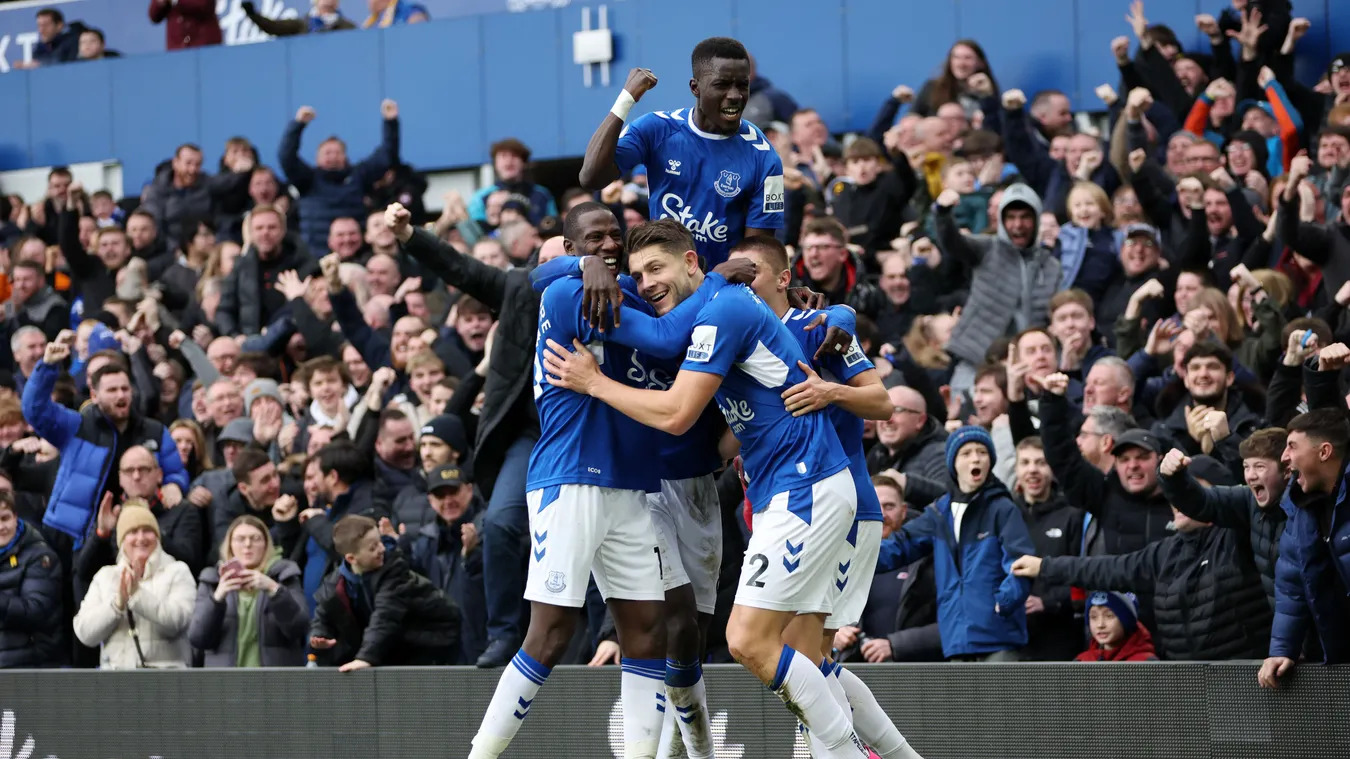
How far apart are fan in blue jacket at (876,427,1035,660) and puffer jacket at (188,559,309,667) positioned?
3700 mm

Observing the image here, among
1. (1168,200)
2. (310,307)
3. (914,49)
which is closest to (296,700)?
(310,307)

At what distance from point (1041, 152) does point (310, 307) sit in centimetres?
597

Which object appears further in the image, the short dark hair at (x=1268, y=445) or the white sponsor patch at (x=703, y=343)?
the short dark hair at (x=1268, y=445)

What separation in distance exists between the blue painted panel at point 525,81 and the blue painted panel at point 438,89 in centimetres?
16

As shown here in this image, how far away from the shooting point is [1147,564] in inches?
346

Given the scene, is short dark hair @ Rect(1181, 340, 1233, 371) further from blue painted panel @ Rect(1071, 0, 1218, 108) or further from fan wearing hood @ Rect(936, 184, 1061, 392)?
blue painted panel @ Rect(1071, 0, 1218, 108)

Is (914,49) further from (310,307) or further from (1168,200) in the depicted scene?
(310,307)

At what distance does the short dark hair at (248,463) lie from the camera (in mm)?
11602

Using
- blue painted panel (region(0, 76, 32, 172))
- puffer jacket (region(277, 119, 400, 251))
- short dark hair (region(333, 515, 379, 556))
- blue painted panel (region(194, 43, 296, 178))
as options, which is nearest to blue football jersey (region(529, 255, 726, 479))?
short dark hair (region(333, 515, 379, 556))

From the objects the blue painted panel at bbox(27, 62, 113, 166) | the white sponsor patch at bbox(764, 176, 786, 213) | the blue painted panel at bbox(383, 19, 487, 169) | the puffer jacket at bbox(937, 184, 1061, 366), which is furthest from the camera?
the blue painted panel at bbox(27, 62, 113, 166)

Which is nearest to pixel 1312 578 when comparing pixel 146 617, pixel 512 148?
pixel 146 617

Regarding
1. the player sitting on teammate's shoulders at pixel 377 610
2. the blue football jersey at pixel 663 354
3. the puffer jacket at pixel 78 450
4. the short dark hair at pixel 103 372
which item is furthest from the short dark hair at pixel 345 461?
the blue football jersey at pixel 663 354

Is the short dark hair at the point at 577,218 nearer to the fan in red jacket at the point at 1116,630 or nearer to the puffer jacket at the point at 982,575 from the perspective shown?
the puffer jacket at the point at 982,575

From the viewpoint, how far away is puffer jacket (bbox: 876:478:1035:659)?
9.06m
